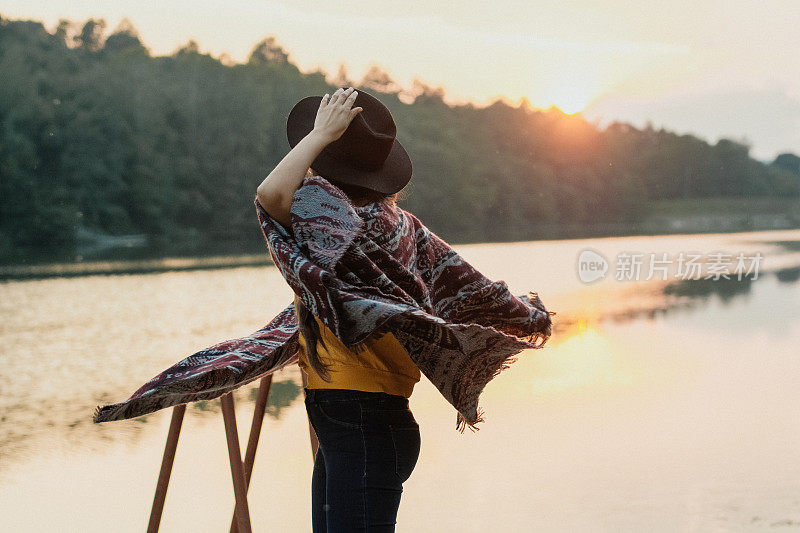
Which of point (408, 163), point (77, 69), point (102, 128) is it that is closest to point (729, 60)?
point (408, 163)

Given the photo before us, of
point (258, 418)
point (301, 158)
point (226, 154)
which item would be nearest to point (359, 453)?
point (301, 158)

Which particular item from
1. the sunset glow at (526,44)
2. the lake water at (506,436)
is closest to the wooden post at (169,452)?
the lake water at (506,436)

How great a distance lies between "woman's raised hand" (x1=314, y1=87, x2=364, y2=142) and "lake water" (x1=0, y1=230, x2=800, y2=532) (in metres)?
1.29

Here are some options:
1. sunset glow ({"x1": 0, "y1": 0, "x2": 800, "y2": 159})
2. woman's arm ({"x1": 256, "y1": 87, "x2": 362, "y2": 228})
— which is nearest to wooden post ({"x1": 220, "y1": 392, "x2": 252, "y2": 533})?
woman's arm ({"x1": 256, "y1": 87, "x2": 362, "y2": 228})

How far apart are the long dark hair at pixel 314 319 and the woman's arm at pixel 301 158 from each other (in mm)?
66

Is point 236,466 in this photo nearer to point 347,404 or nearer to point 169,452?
point 169,452

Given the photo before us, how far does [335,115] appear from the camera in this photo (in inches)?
46.3

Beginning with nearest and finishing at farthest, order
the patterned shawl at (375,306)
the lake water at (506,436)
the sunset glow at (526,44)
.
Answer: the patterned shawl at (375,306), the lake water at (506,436), the sunset glow at (526,44)

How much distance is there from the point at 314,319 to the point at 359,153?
0.75 ft

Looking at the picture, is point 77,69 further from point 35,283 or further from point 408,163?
point 408,163

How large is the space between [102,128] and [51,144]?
5.08 ft

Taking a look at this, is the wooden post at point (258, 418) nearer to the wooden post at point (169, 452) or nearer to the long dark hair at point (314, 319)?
the wooden post at point (169, 452)

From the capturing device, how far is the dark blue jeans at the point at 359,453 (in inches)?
45.8

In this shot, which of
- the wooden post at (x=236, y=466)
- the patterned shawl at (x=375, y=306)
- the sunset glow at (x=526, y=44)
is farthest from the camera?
the sunset glow at (x=526, y=44)
